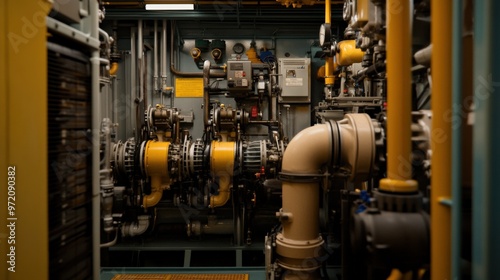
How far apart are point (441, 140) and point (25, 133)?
149 centimetres

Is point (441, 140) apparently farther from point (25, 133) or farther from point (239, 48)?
point (239, 48)

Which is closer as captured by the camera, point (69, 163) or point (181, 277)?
point (69, 163)

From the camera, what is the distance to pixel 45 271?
1353 millimetres

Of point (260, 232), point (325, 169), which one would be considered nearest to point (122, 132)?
point (260, 232)

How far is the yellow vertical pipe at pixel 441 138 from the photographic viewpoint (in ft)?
3.94

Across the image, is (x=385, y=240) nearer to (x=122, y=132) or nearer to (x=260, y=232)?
(x=260, y=232)

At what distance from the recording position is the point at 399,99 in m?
1.47

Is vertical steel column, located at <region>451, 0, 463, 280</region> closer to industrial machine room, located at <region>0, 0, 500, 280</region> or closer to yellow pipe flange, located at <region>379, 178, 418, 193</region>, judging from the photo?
industrial machine room, located at <region>0, 0, 500, 280</region>

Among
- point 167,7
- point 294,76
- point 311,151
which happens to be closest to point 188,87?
point 167,7

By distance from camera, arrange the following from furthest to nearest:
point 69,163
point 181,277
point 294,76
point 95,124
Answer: point 294,76 → point 181,277 → point 95,124 → point 69,163

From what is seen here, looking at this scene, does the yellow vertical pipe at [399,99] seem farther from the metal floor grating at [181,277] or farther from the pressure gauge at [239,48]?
the pressure gauge at [239,48]

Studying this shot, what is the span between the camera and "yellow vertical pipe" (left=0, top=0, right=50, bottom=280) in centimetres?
124

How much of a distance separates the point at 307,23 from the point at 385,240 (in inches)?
163

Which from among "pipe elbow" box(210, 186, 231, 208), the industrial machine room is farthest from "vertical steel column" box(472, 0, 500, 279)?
"pipe elbow" box(210, 186, 231, 208)
